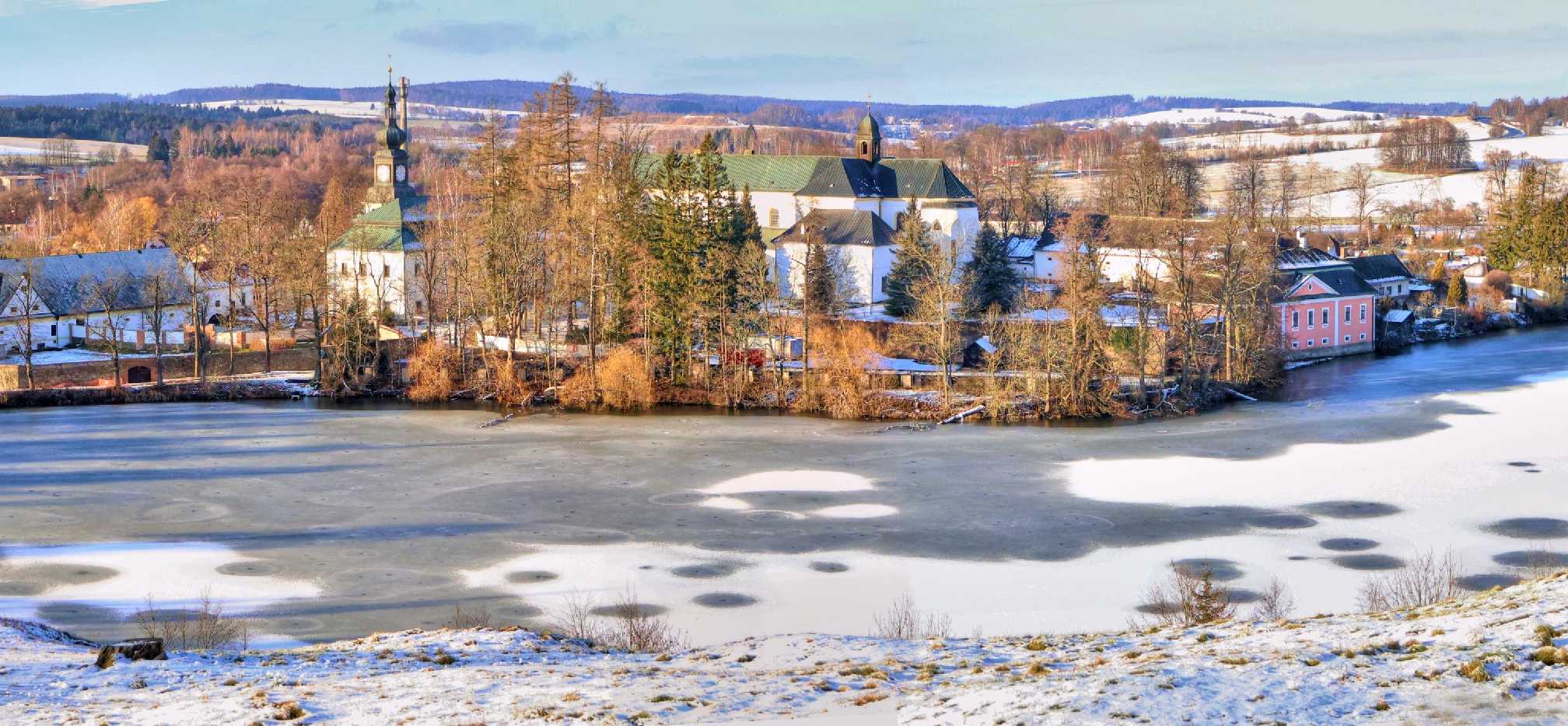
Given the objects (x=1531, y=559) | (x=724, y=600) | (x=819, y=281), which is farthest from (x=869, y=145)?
(x=724, y=600)

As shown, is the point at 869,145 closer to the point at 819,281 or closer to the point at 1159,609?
the point at 819,281

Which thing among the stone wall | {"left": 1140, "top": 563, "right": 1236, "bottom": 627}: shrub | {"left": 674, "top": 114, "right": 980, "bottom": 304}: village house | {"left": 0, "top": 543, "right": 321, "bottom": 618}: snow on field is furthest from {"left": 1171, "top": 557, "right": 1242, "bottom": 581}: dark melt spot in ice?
the stone wall

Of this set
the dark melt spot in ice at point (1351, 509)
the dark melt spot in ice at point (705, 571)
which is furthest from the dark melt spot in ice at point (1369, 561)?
the dark melt spot in ice at point (705, 571)

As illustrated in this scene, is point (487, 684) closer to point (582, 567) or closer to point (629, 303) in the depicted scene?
point (582, 567)

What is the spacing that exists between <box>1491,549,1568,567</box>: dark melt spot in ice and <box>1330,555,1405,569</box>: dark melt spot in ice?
4.28ft

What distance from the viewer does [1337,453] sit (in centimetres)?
2883

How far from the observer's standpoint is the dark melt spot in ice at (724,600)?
1920 cm

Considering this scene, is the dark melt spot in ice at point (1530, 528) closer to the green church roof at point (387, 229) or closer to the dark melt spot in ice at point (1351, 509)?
the dark melt spot in ice at point (1351, 509)

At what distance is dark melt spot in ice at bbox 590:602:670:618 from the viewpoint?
61.3ft

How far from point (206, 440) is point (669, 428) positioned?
9.56 metres

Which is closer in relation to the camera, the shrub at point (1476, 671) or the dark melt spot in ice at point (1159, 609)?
the shrub at point (1476, 671)

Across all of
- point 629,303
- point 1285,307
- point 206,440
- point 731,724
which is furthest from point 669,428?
point 731,724

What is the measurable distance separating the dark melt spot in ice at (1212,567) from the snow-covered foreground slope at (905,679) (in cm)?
545

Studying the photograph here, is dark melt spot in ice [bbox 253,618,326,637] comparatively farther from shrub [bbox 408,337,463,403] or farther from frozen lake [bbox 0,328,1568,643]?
shrub [bbox 408,337,463,403]
